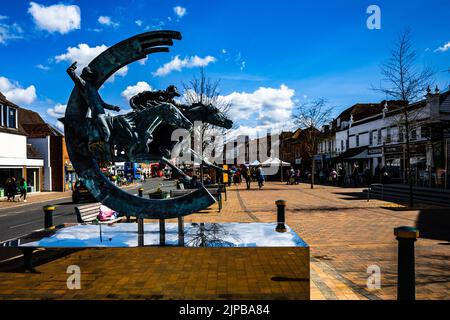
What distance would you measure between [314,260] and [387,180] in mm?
23761

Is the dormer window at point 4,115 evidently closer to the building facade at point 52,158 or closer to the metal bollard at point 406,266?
the building facade at point 52,158

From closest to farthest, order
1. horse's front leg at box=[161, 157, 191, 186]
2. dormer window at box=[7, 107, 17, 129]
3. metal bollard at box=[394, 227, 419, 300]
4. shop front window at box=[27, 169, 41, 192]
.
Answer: metal bollard at box=[394, 227, 419, 300], horse's front leg at box=[161, 157, 191, 186], dormer window at box=[7, 107, 17, 129], shop front window at box=[27, 169, 41, 192]

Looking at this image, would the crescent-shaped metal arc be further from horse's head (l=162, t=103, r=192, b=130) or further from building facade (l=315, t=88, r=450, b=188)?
building facade (l=315, t=88, r=450, b=188)

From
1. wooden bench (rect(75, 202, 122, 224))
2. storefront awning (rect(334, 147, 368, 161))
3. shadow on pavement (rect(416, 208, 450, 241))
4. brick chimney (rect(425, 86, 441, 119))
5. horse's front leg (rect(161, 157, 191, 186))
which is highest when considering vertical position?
brick chimney (rect(425, 86, 441, 119))

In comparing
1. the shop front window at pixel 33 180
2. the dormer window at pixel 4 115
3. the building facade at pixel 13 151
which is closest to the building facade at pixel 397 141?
the building facade at pixel 13 151

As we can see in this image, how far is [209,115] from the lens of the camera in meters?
6.71

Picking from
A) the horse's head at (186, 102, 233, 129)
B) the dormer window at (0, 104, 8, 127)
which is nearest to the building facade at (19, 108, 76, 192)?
the dormer window at (0, 104, 8, 127)

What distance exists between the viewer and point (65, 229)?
277 inches

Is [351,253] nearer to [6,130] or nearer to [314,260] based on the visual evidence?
[314,260]

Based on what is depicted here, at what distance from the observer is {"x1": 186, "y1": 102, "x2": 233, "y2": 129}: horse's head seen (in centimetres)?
665

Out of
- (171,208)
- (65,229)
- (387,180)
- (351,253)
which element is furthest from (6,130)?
(387,180)

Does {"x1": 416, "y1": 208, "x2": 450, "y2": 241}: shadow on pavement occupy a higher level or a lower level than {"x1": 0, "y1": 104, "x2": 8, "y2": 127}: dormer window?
lower

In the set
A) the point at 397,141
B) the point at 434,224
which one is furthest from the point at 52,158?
the point at 434,224
